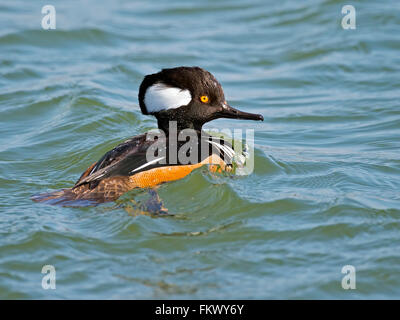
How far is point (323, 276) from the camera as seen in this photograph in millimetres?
5996

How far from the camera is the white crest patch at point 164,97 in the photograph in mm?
7781

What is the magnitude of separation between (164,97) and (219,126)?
3685 mm

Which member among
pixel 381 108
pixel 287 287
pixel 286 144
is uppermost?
pixel 381 108

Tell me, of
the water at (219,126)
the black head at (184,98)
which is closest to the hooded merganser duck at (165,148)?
the black head at (184,98)

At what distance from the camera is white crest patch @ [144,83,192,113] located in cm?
778

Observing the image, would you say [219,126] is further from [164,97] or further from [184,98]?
[164,97]

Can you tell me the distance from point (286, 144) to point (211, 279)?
4819 millimetres

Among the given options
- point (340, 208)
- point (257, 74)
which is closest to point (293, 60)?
point (257, 74)

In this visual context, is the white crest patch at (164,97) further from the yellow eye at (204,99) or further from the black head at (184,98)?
the yellow eye at (204,99)

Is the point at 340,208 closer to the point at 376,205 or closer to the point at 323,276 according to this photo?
the point at 376,205

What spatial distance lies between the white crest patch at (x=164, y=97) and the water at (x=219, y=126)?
938mm

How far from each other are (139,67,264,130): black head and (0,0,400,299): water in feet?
2.76

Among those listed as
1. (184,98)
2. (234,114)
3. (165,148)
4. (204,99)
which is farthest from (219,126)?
(165,148)

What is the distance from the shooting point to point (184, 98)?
310 inches
